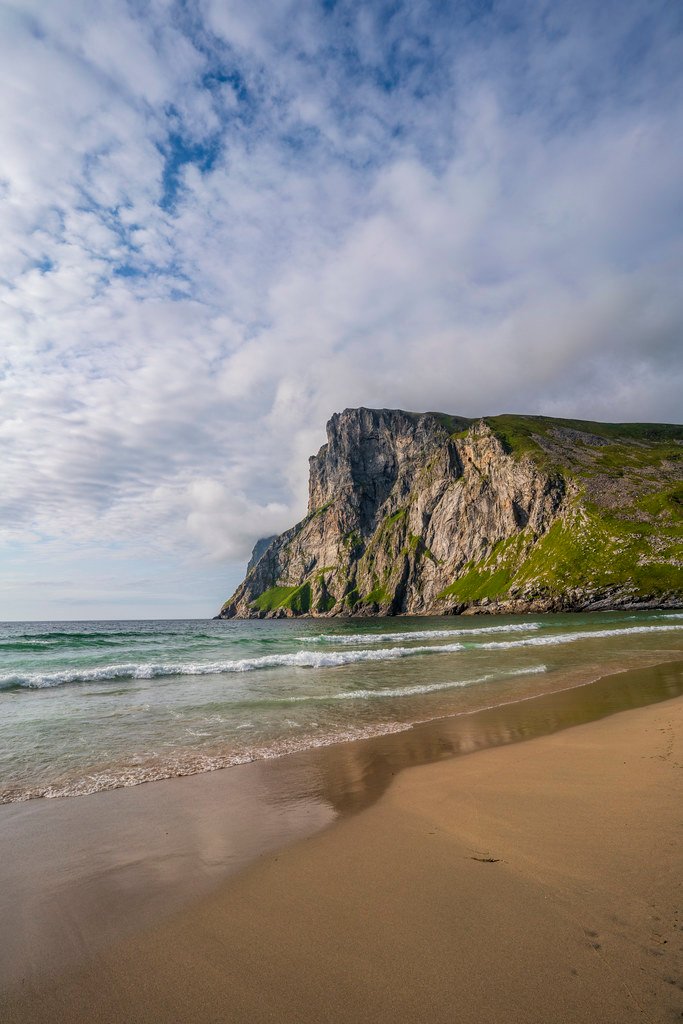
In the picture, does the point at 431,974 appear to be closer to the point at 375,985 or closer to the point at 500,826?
the point at 375,985

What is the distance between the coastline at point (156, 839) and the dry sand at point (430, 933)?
0.88 feet

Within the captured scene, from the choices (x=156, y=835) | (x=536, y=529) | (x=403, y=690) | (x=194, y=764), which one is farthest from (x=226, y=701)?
(x=536, y=529)

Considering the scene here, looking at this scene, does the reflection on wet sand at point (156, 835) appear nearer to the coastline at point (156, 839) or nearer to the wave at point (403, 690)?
the coastline at point (156, 839)

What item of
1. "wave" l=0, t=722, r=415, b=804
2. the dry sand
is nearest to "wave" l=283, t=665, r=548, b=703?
"wave" l=0, t=722, r=415, b=804

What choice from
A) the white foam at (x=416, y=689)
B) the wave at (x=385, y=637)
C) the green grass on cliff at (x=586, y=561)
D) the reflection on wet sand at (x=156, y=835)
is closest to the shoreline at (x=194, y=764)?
the reflection on wet sand at (x=156, y=835)

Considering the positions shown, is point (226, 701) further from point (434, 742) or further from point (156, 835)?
point (156, 835)

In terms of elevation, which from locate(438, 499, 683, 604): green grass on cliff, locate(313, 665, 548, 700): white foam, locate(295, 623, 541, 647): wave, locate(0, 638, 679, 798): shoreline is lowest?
locate(295, 623, 541, 647): wave

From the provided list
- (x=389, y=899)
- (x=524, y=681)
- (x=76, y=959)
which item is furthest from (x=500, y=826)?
(x=524, y=681)

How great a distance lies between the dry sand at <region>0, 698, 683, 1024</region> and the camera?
347 centimetres

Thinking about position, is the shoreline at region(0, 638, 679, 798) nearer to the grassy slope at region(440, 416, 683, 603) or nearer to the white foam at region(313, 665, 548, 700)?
the white foam at region(313, 665, 548, 700)

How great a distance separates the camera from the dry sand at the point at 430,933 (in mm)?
3475

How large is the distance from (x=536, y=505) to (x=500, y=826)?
151m

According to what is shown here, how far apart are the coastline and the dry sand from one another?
0.88ft

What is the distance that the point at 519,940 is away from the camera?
13.5ft
